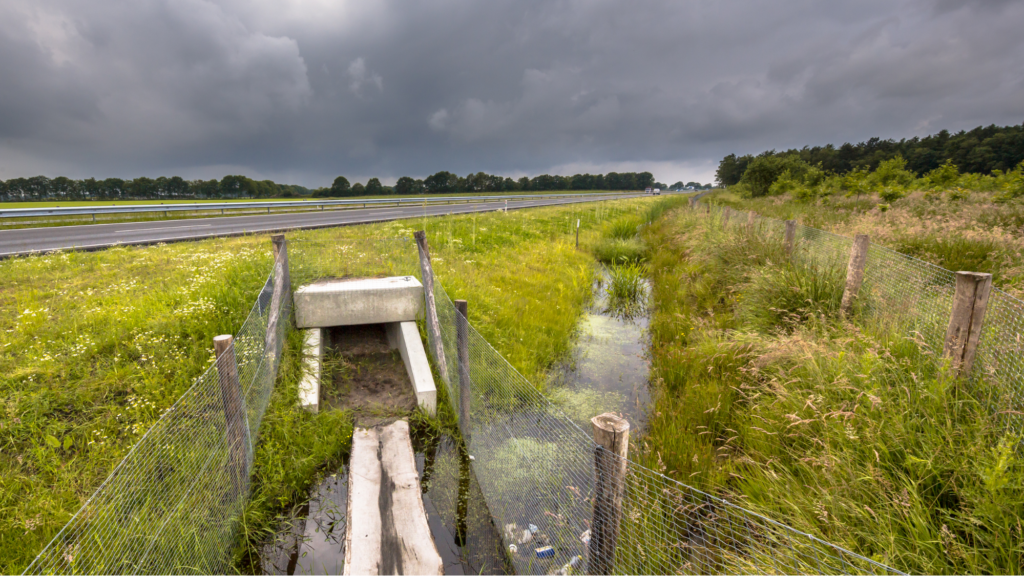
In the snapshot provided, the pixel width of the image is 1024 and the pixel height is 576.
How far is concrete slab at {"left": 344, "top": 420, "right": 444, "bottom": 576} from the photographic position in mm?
2822

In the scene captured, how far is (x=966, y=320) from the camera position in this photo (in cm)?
294

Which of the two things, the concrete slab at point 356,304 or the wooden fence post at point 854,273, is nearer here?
the wooden fence post at point 854,273

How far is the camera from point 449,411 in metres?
4.97

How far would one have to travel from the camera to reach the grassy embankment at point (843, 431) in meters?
2.09

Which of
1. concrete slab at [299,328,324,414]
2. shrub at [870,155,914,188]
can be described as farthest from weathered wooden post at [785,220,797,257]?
shrub at [870,155,914,188]

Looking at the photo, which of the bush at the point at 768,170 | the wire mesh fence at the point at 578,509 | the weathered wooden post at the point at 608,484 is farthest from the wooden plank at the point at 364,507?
the bush at the point at 768,170

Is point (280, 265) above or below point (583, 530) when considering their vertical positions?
above

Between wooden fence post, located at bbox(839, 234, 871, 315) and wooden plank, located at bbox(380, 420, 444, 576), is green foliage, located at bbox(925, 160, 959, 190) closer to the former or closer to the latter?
wooden fence post, located at bbox(839, 234, 871, 315)

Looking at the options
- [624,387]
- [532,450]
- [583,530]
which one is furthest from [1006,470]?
[624,387]

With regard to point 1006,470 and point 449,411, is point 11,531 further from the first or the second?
point 1006,470

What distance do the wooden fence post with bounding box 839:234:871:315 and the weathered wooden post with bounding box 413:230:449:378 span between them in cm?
491

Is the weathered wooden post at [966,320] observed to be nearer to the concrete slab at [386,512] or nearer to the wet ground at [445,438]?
the wet ground at [445,438]

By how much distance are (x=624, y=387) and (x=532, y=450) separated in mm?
2831

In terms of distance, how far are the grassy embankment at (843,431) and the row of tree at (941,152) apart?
67.5 ft
